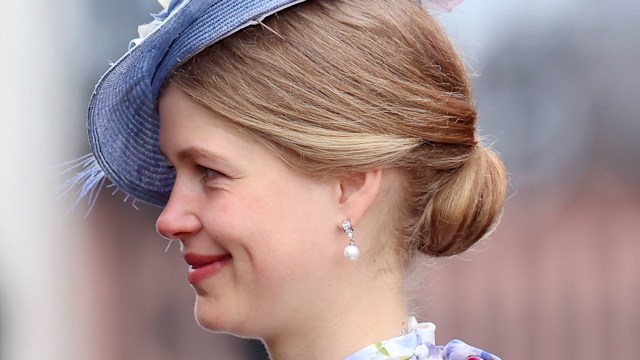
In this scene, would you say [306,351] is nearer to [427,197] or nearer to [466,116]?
[427,197]

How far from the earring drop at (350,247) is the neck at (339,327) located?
0.04 metres

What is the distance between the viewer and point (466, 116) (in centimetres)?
139

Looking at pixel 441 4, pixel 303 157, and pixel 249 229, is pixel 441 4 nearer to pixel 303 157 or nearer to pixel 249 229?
pixel 303 157

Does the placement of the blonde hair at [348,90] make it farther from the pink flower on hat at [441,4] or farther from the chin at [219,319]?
the chin at [219,319]

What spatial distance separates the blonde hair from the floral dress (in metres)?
0.11

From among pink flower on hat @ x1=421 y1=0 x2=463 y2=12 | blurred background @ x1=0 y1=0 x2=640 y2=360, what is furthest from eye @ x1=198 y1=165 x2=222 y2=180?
blurred background @ x1=0 y1=0 x2=640 y2=360

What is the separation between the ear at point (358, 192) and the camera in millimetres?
1311

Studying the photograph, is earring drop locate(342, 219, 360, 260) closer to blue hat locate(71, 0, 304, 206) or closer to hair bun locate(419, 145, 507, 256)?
hair bun locate(419, 145, 507, 256)

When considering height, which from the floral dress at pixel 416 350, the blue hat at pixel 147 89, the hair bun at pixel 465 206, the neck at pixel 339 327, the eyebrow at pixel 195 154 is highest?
the blue hat at pixel 147 89

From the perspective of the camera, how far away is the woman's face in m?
1.27

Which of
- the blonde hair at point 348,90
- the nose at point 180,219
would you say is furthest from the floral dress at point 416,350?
the nose at point 180,219

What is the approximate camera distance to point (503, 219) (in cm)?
324

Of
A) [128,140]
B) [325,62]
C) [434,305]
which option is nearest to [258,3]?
[325,62]

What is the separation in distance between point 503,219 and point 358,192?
1.99 meters
